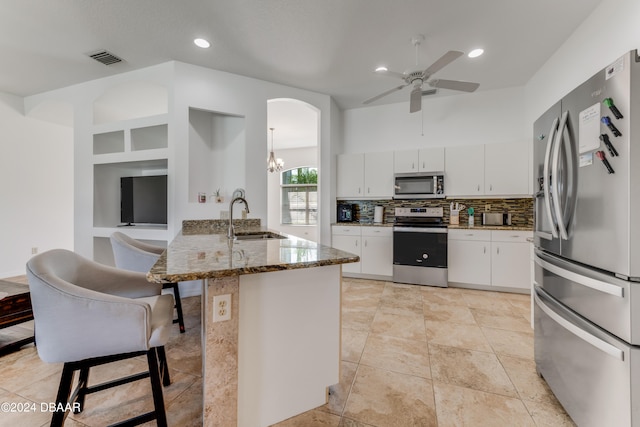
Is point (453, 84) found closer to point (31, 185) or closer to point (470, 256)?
point (470, 256)

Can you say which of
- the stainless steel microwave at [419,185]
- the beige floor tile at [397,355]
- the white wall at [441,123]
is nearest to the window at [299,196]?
the white wall at [441,123]

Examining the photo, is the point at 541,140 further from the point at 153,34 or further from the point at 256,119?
the point at 153,34

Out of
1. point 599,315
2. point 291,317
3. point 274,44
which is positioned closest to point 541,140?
point 599,315

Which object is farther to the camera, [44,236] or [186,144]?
[44,236]

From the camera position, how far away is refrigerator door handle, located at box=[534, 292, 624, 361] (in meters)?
1.11

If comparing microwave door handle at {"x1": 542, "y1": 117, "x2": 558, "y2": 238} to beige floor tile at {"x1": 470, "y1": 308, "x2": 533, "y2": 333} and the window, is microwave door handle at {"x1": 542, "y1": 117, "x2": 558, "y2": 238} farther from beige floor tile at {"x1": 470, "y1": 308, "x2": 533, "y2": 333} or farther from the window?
the window

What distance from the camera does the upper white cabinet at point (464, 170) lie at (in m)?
3.96

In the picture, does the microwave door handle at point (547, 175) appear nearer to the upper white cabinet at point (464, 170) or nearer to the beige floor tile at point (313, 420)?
the beige floor tile at point (313, 420)

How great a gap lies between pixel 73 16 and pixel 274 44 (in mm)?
1831

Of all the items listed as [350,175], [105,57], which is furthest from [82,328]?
[350,175]

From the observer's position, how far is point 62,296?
3.57 feet

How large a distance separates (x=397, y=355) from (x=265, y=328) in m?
1.30

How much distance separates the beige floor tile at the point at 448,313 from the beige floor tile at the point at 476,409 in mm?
1145

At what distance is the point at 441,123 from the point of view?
4406mm
